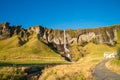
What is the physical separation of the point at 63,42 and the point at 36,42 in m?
40.4

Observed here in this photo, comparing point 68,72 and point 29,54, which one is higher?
point 29,54

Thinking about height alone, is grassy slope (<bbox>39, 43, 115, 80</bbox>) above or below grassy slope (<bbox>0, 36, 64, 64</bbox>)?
below

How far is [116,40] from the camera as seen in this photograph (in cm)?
19725

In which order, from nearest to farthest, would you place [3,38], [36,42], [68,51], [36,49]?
[36,49], [36,42], [68,51], [3,38]

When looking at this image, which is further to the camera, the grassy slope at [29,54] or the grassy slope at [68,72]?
the grassy slope at [29,54]

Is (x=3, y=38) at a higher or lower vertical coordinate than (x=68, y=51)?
higher

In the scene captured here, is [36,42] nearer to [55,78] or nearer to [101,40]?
[101,40]

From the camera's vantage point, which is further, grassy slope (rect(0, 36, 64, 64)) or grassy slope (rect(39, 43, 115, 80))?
grassy slope (rect(0, 36, 64, 64))

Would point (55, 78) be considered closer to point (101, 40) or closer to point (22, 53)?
point (22, 53)

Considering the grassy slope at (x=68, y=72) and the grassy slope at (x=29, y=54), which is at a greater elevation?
the grassy slope at (x=29, y=54)

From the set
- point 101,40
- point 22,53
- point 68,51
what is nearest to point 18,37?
point 68,51

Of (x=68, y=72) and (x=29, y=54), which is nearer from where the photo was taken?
(x=68, y=72)

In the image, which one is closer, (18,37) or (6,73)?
(6,73)

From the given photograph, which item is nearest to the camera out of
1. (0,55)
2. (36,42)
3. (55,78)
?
(55,78)
